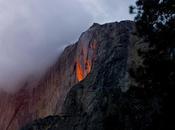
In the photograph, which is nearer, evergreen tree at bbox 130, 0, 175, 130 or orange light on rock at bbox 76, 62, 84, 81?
evergreen tree at bbox 130, 0, 175, 130

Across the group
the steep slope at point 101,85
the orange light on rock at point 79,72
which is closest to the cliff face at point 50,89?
the orange light on rock at point 79,72

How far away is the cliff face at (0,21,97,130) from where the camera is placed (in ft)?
255

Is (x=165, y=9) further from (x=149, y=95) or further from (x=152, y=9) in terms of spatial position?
(x=149, y=95)

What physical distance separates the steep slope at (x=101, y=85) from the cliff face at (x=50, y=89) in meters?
2.66

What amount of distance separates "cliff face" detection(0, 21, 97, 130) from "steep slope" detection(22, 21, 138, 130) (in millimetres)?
2664

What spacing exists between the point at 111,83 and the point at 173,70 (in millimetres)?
35194

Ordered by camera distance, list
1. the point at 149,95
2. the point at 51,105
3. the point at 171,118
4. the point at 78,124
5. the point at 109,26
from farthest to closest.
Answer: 1. the point at 51,105
2. the point at 109,26
3. the point at 78,124
4. the point at 149,95
5. the point at 171,118

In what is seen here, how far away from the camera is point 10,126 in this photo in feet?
304

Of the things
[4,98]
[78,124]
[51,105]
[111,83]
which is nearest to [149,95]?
[78,124]

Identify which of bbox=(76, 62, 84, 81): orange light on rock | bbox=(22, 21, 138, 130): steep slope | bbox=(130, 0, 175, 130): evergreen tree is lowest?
bbox=(130, 0, 175, 130): evergreen tree

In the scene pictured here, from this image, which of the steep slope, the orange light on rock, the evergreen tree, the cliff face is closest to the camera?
the evergreen tree

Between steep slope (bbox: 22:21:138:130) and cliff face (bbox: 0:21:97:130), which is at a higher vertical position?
cliff face (bbox: 0:21:97:130)

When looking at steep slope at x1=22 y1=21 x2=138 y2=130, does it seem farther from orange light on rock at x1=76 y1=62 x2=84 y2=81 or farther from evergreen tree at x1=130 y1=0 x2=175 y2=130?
evergreen tree at x1=130 y1=0 x2=175 y2=130

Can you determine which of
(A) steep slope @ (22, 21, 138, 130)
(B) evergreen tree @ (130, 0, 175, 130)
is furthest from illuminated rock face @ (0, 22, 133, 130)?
(B) evergreen tree @ (130, 0, 175, 130)
